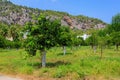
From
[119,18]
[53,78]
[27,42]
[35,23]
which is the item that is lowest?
[53,78]

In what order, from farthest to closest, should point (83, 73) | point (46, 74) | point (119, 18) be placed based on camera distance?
point (119, 18) < point (46, 74) < point (83, 73)

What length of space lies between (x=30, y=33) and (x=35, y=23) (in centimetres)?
110

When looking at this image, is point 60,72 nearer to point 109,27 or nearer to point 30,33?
point 30,33

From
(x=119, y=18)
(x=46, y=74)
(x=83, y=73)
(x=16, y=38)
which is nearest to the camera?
(x=83, y=73)

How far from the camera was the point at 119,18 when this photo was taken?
115375 mm

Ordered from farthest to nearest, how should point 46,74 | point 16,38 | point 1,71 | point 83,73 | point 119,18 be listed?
1. point 119,18
2. point 16,38
3. point 1,71
4. point 46,74
5. point 83,73

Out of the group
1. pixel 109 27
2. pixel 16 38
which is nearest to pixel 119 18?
pixel 109 27

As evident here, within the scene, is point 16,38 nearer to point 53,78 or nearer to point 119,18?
point 119,18

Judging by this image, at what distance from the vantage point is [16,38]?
106188mm

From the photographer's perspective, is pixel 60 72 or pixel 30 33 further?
pixel 30 33

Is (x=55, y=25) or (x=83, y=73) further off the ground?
(x=55, y=25)

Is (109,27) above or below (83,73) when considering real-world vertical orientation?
above

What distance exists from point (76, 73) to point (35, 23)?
27.6ft

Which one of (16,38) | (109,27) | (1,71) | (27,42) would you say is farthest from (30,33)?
(109,27)
